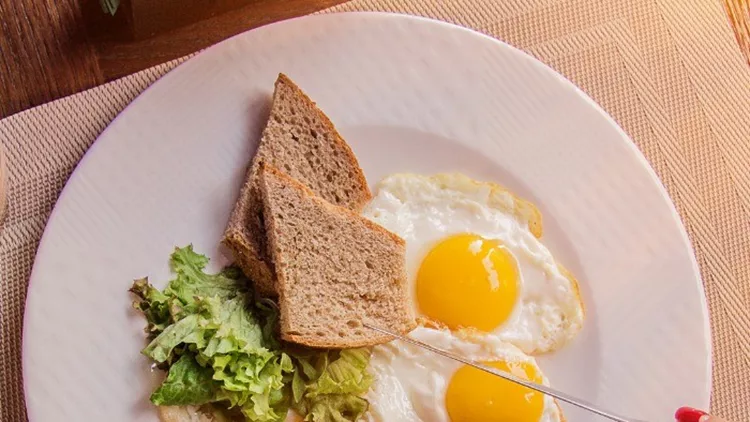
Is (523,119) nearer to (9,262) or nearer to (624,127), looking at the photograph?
(624,127)

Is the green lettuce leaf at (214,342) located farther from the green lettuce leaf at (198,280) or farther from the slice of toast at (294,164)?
the slice of toast at (294,164)

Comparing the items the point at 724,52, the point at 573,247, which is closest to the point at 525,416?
the point at 573,247

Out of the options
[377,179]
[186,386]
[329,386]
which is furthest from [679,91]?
[186,386]

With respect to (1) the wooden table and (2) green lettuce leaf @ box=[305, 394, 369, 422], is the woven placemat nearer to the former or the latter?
(1) the wooden table

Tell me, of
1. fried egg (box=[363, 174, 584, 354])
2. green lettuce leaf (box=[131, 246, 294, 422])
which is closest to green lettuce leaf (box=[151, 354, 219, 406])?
green lettuce leaf (box=[131, 246, 294, 422])

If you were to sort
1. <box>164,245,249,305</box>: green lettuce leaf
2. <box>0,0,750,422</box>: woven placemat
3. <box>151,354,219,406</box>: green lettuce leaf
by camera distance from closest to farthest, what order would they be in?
1. <box>151,354,219,406</box>: green lettuce leaf
2. <box>164,245,249,305</box>: green lettuce leaf
3. <box>0,0,750,422</box>: woven placemat

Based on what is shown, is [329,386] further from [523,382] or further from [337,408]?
[523,382]
